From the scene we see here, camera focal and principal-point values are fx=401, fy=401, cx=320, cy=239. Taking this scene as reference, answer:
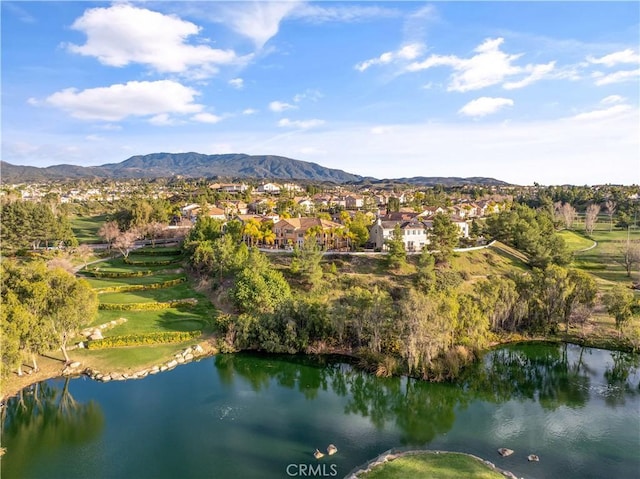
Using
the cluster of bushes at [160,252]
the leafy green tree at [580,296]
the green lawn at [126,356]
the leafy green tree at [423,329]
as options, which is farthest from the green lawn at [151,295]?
the leafy green tree at [580,296]

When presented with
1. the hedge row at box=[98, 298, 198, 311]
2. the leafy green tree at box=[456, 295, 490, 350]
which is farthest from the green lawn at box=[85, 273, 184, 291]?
the leafy green tree at box=[456, 295, 490, 350]

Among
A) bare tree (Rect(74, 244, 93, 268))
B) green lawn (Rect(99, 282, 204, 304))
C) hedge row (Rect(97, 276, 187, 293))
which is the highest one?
bare tree (Rect(74, 244, 93, 268))

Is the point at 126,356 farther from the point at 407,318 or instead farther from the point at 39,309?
the point at 407,318

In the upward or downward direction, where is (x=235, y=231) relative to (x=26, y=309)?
upward

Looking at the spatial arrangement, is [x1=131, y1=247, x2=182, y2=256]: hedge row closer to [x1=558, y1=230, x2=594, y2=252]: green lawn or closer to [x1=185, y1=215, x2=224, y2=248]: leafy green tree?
[x1=185, y1=215, x2=224, y2=248]: leafy green tree

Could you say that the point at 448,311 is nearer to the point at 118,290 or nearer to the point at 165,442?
the point at 165,442

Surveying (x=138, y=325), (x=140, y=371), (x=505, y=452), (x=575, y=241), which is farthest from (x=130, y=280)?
(x=575, y=241)
